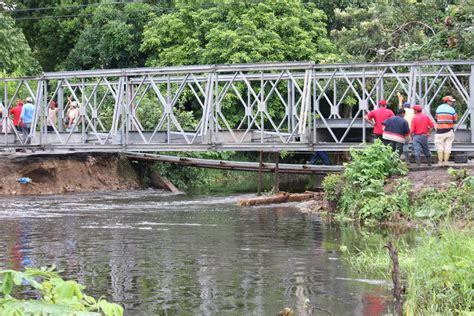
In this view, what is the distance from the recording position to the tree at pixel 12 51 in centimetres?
3900

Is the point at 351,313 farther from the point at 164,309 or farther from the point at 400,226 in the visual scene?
the point at 400,226

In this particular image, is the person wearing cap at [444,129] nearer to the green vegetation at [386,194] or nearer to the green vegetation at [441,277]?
the green vegetation at [386,194]

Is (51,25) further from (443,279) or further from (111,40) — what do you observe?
(443,279)

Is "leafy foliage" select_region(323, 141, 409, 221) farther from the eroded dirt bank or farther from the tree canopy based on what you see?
the eroded dirt bank

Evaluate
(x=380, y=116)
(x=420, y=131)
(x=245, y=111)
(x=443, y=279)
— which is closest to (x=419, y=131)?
(x=420, y=131)

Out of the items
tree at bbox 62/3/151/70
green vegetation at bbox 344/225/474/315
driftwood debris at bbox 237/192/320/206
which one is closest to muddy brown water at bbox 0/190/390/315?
green vegetation at bbox 344/225/474/315

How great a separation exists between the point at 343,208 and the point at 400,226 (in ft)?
8.07

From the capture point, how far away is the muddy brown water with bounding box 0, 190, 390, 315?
10727 millimetres

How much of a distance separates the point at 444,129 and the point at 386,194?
121 inches

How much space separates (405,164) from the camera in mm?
20891

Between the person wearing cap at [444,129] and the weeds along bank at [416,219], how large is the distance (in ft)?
5.07

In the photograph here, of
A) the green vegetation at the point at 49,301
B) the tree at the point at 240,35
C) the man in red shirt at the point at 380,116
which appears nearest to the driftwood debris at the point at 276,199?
the man in red shirt at the point at 380,116

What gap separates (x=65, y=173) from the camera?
101ft

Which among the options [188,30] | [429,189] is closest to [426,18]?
[188,30]
